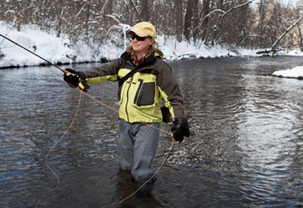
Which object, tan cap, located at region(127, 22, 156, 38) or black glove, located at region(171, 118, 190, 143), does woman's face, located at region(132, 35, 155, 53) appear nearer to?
tan cap, located at region(127, 22, 156, 38)

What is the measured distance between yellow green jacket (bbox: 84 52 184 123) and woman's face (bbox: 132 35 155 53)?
4.9 inches

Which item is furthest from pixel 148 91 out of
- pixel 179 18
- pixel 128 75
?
pixel 179 18

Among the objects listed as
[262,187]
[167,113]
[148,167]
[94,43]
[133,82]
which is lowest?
[262,187]

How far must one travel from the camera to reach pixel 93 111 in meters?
8.84

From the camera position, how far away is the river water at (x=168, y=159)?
3896 mm

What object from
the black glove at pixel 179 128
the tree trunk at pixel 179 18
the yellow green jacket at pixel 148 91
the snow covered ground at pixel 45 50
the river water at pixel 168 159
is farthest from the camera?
the tree trunk at pixel 179 18

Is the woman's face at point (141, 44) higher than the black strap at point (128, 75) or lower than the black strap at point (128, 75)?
higher

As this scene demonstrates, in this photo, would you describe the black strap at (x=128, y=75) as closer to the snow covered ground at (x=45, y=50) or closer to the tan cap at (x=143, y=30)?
the tan cap at (x=143, y=30)

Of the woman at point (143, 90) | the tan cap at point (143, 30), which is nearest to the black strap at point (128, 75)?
the woman at point (143, 90)

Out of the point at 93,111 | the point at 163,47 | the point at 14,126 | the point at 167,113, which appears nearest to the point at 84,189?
the point at 167,113

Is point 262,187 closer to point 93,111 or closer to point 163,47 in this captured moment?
point 93,111

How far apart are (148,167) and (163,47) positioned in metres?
31.6

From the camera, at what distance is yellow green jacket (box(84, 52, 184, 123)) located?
3520mm

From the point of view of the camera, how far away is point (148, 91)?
357cm
